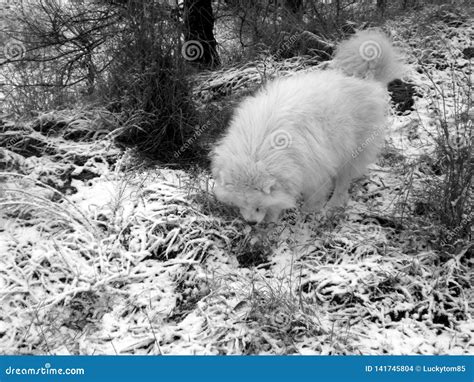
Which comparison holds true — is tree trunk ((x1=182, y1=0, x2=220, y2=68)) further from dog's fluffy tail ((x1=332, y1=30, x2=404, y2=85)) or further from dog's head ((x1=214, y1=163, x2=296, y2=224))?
dog's head ((x1=214, y1=163, x2=296, y2=224))

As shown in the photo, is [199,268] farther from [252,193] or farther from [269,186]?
[269,186]

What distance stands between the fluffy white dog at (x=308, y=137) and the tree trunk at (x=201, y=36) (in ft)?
7.79

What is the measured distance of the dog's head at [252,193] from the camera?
10.4 ft

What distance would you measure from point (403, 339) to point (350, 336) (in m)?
0.33

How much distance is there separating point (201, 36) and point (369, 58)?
9.27 ft

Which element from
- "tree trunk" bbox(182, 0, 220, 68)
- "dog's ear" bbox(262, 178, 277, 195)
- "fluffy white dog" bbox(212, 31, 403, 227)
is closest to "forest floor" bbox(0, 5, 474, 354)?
"fluffy white dog" bbox(212, 31, 403, 227)

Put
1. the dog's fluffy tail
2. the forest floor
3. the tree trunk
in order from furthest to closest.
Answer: the tree trunk < the dog's fluffy tail < the forest floor

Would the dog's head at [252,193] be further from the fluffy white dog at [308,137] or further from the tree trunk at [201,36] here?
the tree trunk at [201,36]

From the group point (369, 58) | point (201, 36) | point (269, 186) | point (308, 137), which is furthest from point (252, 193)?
point (201, 36)

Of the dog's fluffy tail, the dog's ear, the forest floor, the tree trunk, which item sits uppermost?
the tree trunk

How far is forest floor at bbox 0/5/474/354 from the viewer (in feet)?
8.87

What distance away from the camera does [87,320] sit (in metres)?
2.81

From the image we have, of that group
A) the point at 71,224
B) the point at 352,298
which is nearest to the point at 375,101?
the point at 352,298

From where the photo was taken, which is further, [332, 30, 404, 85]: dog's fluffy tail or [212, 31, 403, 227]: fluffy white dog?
[332, 30, 404, 85]: dog's fluffy tail
